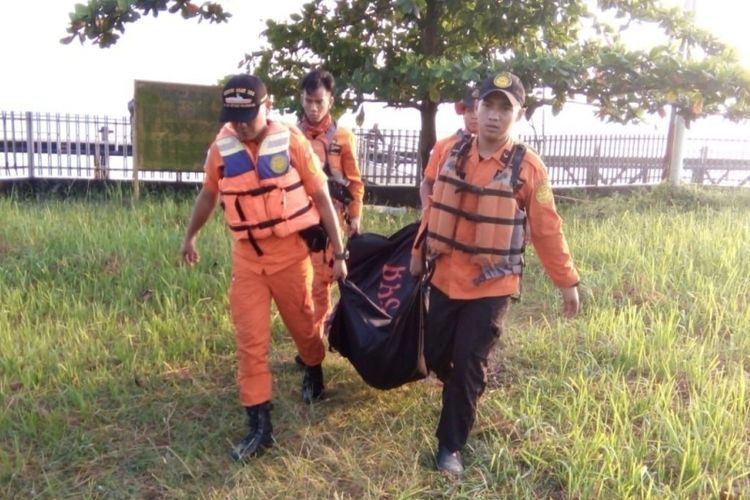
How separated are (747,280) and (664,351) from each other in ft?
5.46

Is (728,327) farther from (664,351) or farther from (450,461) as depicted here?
(450,461)

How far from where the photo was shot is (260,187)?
12.6 ft

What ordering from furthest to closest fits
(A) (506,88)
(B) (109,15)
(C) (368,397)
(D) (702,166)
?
1. (D) (702,166)
2. (B) (109,15)
3. (C) (368,397)
4. (A) (506,88)

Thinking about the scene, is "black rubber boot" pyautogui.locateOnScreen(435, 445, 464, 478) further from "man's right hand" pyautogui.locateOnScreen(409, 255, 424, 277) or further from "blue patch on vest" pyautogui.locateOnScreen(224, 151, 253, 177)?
"blue patch on vest" pyautogui.locateOnScreen(224, 151, 253, 177)

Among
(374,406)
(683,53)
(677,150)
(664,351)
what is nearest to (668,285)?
(664,351)

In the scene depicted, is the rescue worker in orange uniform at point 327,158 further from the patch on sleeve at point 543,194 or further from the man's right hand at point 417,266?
the patch on sleeve at point 543,194

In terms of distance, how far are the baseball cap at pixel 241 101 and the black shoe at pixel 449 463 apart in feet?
6.08

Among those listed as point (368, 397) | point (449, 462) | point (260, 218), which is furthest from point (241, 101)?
point (449, 462)

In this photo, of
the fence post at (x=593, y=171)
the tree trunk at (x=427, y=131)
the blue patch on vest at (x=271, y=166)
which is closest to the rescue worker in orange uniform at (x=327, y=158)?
the blue patch on vest at (x=271, y=166)

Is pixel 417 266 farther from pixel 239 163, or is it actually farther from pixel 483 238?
pixel 239 163

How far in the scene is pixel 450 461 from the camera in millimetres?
3613

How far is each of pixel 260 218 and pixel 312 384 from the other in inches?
45.4

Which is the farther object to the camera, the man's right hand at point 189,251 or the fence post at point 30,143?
the fence post at point 30,143

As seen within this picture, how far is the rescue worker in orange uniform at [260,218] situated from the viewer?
12.6ft
